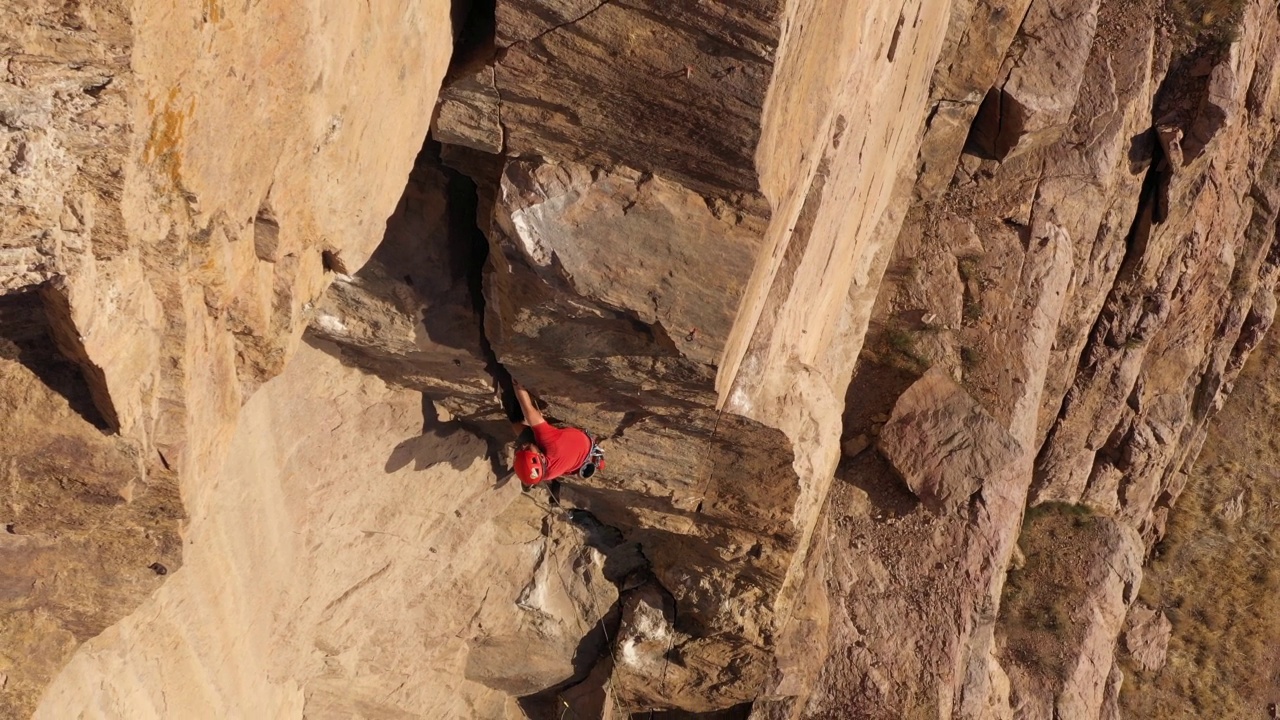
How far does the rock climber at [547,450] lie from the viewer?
6.00 metres

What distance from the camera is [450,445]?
6762 mm

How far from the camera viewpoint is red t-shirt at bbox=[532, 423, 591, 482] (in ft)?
19.9

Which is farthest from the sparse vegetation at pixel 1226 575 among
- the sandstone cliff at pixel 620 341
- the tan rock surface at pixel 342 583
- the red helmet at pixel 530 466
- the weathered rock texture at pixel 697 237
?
the red helmet at pixel 530 466

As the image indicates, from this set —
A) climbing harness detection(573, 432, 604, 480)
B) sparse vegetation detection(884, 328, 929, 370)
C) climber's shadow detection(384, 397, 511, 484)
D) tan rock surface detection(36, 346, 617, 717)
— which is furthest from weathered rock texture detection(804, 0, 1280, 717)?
climber's shadow detection(384, 397, 511, 484)

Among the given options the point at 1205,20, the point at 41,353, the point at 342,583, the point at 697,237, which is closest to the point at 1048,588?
the point at 1205,20

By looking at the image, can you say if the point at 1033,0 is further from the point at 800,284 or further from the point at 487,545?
the point at 487,545

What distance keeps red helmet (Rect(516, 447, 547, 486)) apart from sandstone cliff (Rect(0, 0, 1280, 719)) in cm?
37

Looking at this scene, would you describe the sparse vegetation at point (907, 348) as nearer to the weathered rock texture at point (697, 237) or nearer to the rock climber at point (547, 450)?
the weathered rock texture at point (697, 237)

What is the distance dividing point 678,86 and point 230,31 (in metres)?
1.97

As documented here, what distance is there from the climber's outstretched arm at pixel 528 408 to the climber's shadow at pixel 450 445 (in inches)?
25.7

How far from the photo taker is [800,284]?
19.8 feet

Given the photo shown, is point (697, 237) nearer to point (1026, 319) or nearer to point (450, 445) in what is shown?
point (450, 445)

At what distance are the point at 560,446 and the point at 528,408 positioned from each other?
315 millimetres

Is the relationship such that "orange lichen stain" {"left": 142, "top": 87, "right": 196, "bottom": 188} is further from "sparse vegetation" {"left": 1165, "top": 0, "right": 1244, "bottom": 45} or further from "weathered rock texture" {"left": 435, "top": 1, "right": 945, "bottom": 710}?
"sparse vegetation" {"left": 1165, "top": 0, "right": 1244, "bottom": 45}
